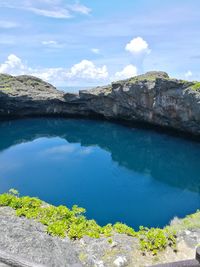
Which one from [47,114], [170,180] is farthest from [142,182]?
[47,114]

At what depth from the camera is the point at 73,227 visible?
37.8 feet

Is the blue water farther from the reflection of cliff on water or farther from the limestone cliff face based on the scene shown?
the limestone cliff face

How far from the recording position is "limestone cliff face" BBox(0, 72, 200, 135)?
40375mm

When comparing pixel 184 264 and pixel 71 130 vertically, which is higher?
pixel 184 264

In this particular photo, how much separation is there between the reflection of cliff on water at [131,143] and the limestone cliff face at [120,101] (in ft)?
6.57

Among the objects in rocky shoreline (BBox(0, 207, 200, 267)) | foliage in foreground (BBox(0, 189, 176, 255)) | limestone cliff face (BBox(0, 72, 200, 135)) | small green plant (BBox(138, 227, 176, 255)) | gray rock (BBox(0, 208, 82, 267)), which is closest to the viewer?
gray rock (BBox(0, 208, 82, 267))

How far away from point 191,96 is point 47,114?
26989 mm

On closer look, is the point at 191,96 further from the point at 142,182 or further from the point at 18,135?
the point at 18,135

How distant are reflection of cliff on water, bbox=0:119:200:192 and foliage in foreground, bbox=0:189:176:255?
50.0 feet

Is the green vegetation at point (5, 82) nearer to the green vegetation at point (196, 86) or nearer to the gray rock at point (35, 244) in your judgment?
the green vegetation at point (196, 86)

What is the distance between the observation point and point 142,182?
2800 centimetres

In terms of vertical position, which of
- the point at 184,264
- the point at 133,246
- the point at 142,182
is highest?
the point at 184,264

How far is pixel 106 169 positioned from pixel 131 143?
10622 mm

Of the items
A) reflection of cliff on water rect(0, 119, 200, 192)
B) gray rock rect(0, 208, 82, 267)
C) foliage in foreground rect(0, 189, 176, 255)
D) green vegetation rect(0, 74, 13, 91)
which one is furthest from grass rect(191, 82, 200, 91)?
gray rock rect(0, 208, 82, 267)
